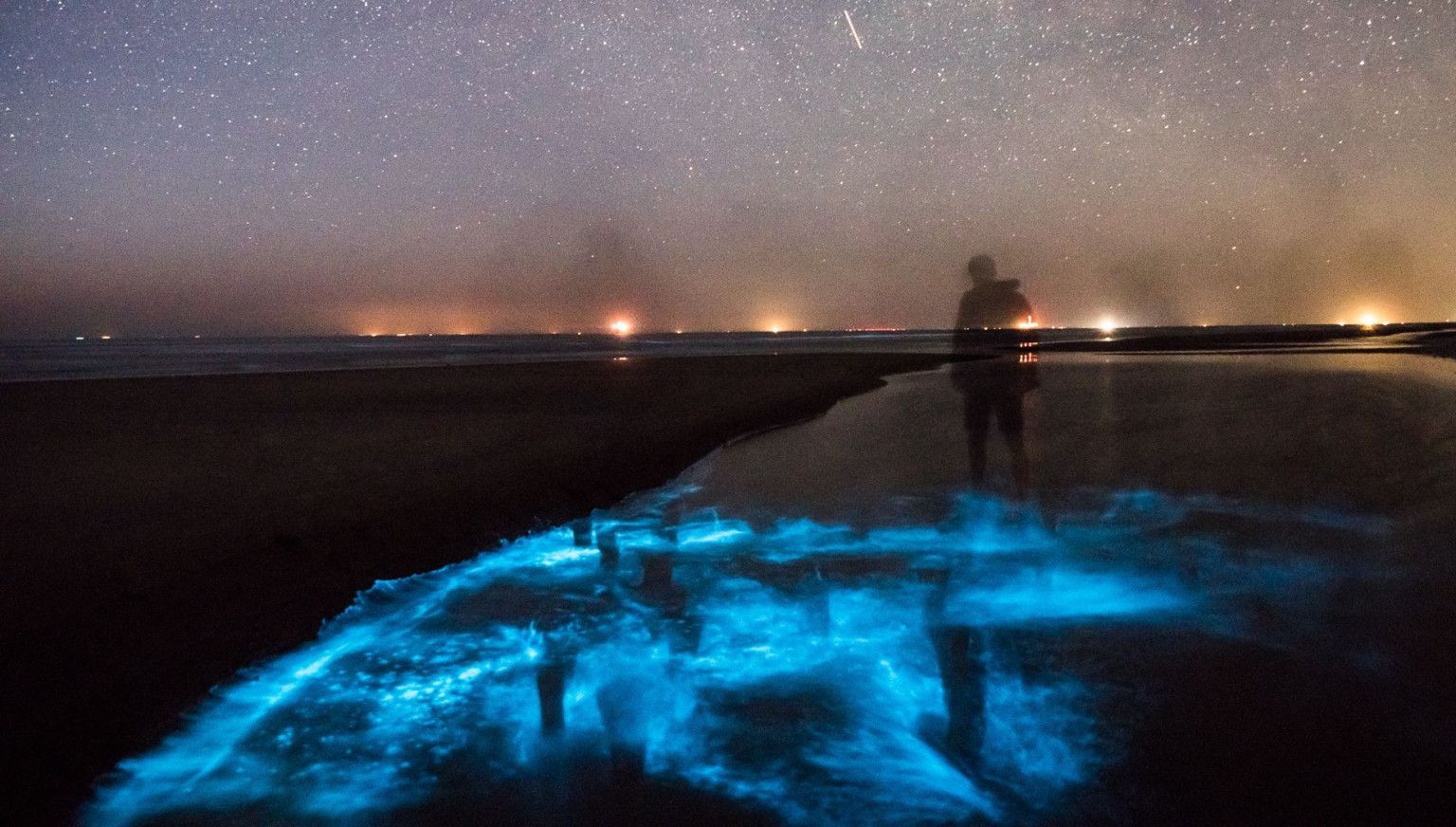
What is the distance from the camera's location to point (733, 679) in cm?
362

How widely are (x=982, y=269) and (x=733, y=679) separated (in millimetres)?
4318

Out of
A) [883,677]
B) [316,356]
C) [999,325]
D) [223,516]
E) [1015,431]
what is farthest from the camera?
[316,356]

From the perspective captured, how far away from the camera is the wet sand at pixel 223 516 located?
11.0 ft

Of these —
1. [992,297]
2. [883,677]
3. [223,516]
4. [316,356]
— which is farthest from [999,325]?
[316,356]

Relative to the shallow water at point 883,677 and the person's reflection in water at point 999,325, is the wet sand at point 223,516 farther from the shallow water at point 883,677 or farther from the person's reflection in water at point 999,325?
the person's reflection in water at point 999,325

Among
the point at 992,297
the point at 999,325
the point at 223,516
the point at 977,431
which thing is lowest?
the point at 223,516

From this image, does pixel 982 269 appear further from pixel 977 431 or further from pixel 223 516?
pixel 223 516

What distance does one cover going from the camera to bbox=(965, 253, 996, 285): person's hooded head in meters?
6.55

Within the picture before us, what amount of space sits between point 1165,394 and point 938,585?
14.7 meters

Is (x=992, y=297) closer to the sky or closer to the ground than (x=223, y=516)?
closer to the sky

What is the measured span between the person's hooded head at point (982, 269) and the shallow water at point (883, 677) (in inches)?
37.9

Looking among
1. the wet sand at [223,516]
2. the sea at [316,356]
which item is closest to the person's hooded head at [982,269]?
the wet sand at [223,516]

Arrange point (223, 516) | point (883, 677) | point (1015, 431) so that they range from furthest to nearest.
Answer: point (1015, 431) → point (223, 516) → point (883, 677)

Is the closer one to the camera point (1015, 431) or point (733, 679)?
point (733, 679)
